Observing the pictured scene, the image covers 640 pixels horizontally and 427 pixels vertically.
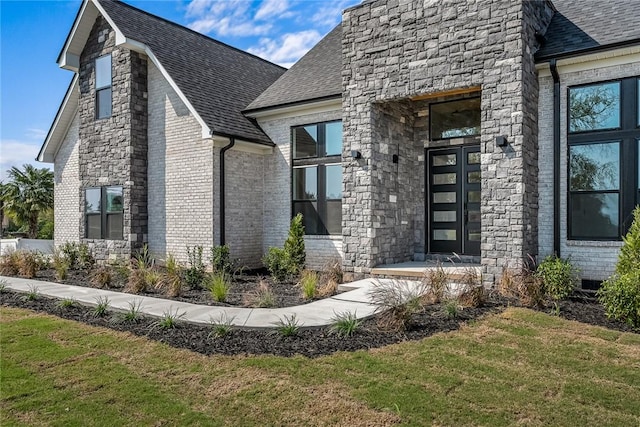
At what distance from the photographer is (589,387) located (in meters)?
4.41

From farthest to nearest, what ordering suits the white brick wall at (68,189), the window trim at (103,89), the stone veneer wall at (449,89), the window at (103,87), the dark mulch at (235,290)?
the white brick wall at (68,189)
the window at (103,87)
the window trim at (103,89)
the stone veneer wall at (449,89)
the dark mulch at (235,290)

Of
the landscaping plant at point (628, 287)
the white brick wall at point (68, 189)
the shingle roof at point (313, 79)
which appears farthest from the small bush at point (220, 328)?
the white brick wall at point (68, 189)

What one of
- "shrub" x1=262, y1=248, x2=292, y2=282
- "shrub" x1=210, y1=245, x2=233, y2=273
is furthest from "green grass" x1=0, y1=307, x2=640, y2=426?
"shrub" x1=210, y1=245, x2=233, y2=273

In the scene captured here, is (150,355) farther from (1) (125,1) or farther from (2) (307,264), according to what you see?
(1) (125,1)

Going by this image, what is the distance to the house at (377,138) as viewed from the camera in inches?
355

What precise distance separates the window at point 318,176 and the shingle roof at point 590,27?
5.48 meters

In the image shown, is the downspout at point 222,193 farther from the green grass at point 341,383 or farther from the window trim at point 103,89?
the green grass at point 341,383

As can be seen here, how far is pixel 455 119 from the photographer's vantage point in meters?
11.5

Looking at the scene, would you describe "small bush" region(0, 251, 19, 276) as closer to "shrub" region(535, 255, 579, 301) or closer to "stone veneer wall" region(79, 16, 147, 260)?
"stone veneer wall" region(79, 16, 147, 260)

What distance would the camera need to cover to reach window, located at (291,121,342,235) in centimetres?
1266

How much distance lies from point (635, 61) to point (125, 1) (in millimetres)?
14619

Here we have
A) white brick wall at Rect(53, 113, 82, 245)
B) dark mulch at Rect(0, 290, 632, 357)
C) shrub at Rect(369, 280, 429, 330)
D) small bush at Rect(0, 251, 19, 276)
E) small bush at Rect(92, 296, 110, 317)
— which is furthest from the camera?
white brick wall at Rect(53, 113, 82, 245)

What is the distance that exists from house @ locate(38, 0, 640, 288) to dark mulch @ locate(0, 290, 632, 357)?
206cm

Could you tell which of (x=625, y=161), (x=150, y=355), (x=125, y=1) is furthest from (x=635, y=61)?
(x=125, y=1)
